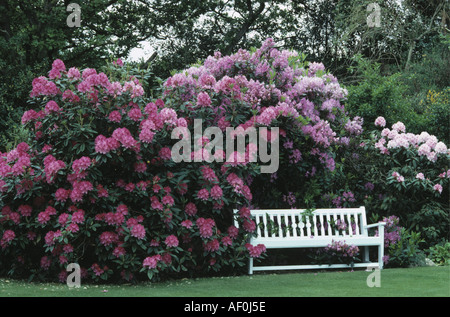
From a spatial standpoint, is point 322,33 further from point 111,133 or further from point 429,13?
point 111,133

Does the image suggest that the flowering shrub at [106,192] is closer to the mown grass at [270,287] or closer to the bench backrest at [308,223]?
the mown grass at [270,287]

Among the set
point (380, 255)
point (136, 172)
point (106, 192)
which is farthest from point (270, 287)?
point (380, 255)

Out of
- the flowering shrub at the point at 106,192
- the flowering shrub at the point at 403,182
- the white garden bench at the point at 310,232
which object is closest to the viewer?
the flowering shrub at the point at 106,192

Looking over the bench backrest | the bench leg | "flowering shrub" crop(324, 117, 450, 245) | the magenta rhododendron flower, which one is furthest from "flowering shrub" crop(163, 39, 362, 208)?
the bench leg

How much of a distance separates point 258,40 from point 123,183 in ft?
43.1

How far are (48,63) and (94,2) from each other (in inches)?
94.4

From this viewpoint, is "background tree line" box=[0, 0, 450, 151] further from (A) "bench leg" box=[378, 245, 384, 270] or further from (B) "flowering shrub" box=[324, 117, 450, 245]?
(A) "bench leg" box=[378, 245, 384, 270]

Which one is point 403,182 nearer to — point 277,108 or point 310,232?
point 310,232

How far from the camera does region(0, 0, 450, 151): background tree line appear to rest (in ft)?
33.2

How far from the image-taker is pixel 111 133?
19.7ft

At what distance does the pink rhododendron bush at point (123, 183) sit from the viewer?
18.6ft

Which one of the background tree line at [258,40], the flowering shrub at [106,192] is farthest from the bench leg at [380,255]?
the background tree line at [258,40]

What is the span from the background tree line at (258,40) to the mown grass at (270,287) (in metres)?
4.23
